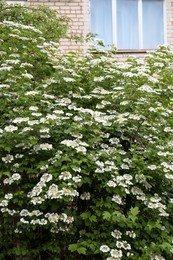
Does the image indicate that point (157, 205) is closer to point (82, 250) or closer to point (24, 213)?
point (82, 250)

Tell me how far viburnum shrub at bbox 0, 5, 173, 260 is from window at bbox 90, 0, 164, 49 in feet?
14.1

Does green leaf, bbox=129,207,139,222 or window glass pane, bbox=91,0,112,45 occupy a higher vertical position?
window glass pane, bbox=91,0,112,45

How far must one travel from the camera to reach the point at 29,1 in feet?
26.3

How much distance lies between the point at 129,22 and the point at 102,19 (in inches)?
21.0

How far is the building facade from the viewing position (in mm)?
8406

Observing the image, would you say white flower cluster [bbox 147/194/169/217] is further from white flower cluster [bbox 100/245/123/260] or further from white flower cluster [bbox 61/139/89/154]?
white flower cluster [bbox 61/139/89/154]

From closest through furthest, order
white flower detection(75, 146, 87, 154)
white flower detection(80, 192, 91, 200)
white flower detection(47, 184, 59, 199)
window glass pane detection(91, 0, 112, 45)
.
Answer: white flower detection(47, 184, 59, 199)
white flower detection(75, 146, 87, 154)
white flower detection(80, 192, 91, 200)
window glass pane detection(91, 0, 112, 45)

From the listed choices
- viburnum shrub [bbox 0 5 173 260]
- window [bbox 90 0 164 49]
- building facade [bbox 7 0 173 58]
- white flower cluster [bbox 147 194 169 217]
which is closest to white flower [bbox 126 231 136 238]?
viburnum shrub [bbox 0 5 173 260]

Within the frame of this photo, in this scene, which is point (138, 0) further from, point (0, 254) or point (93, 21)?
point (0, 254)

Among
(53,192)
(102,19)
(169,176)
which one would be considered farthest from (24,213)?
(102,19)

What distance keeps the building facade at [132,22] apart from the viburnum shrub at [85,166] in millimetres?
4285

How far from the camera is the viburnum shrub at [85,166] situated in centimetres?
342

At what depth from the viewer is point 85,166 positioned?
3.46 metres

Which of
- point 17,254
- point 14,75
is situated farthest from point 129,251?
point 14,75
